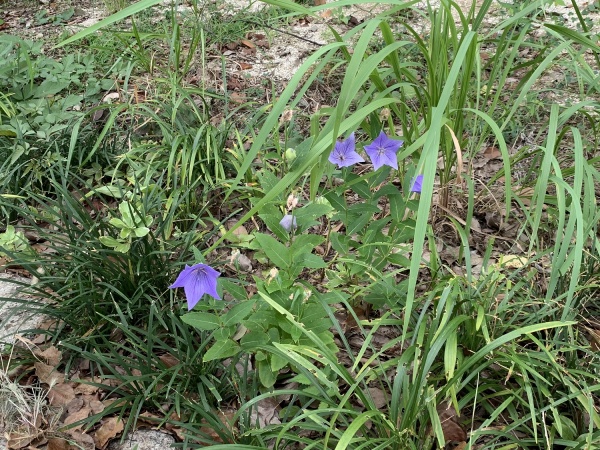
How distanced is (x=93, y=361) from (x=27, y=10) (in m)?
2.93

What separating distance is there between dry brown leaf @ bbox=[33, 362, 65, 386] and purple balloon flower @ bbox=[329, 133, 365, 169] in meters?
1.10

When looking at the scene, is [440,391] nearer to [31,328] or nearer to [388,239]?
→ [388,239]

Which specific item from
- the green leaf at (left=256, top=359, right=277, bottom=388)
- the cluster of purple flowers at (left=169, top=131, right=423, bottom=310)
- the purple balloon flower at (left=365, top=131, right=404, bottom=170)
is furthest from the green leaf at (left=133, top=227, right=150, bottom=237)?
the purple balloon flower at (left=365, top=131, right=404, bottom=170)

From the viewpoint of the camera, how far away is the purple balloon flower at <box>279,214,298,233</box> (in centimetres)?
160

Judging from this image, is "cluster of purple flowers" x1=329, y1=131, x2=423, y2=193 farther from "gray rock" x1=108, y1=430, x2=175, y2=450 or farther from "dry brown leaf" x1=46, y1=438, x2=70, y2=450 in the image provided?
"dry brown leaf" x1=46, y1=438, x2=70, y2=450

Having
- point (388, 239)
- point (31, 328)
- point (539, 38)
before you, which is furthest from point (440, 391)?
point (539, 38)

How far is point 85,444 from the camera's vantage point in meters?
1.61

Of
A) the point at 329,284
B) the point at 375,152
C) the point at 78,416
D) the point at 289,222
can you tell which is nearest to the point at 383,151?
the point at 375,152

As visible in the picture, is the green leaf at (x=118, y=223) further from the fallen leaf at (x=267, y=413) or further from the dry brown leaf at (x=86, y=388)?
the fallen leaf at (x=267, y=413)

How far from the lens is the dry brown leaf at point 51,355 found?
5.99 ft

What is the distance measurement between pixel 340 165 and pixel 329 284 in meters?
0.41

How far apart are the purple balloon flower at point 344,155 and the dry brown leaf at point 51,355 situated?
108 cm

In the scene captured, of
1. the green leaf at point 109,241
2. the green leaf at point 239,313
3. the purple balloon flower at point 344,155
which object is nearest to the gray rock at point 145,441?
the green leaf at point 239,313

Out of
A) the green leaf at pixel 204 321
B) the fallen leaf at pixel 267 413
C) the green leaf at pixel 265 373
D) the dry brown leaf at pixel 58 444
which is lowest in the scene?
the fallen leaf at pixel 267 413
